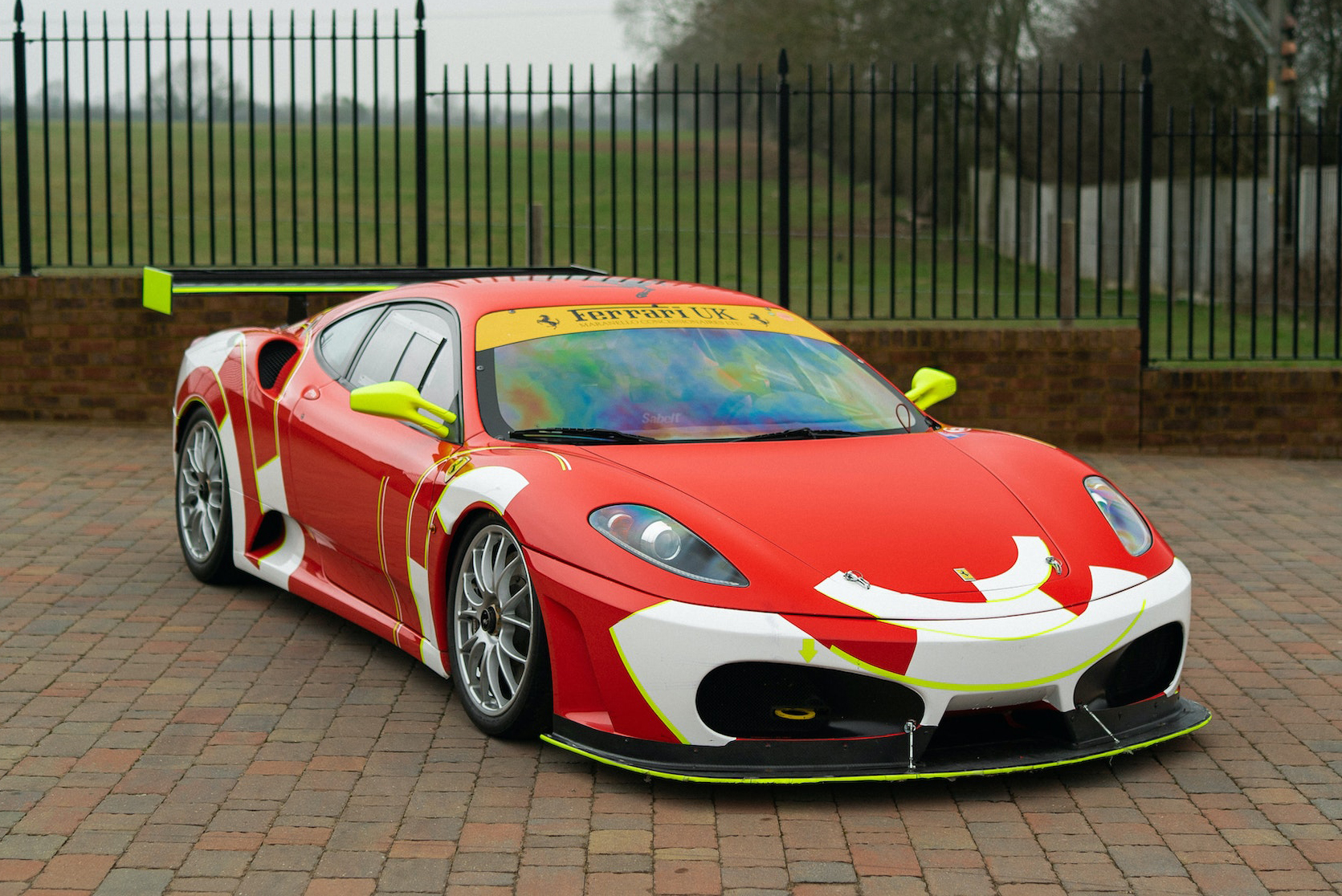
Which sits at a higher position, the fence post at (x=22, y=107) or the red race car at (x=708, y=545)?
the fence post at (x=22, y=107)

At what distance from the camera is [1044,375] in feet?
37.1

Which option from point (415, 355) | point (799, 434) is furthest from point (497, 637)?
point (415, 355)

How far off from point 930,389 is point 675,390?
112 centimetres

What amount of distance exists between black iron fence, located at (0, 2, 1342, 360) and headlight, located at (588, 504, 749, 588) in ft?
20.0

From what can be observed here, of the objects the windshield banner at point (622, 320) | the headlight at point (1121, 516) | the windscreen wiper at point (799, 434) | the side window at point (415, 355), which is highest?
the windshield banner at point (622, 320)

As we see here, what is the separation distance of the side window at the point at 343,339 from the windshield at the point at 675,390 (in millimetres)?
960

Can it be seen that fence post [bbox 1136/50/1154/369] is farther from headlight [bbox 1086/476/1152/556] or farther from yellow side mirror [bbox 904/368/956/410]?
headlight [bbox 1086/476/1152/556]

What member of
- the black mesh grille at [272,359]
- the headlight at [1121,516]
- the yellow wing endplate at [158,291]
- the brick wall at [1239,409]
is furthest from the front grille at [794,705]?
the brick wall at [1239,409]

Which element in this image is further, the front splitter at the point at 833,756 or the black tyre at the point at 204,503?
the black tyre at the point at 204,503

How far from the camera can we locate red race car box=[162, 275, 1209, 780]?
422 cm

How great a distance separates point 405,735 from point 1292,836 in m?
2.48

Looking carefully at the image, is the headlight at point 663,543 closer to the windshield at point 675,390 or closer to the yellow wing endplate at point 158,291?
the windshield at point 675,390

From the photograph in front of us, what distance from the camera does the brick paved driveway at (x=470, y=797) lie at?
12.6 feet

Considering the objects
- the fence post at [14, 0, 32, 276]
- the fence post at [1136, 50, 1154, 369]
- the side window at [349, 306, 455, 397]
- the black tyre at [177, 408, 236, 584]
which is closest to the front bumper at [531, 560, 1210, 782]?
the side window at [349, 306, 455, 397]
